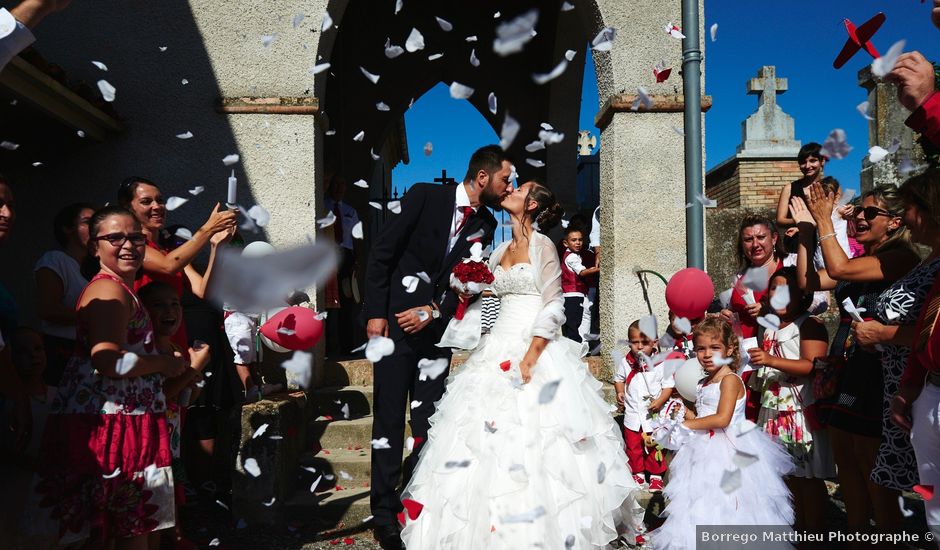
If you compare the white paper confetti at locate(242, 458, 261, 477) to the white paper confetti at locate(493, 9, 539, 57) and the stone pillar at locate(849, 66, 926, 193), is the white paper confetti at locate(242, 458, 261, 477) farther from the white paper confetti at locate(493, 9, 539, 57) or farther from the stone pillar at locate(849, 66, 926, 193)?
the stone pillar at locate(849, 66, 926, 193)

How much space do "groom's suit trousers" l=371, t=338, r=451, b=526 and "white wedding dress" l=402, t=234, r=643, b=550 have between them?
30cm

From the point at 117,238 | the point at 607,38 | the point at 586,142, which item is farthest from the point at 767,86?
the point at 586,142

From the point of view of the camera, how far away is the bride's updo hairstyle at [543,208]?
12.8 feet

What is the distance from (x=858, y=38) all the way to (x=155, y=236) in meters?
3.69

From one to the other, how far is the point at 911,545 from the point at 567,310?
2455mm

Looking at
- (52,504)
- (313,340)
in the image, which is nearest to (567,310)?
(313,340)

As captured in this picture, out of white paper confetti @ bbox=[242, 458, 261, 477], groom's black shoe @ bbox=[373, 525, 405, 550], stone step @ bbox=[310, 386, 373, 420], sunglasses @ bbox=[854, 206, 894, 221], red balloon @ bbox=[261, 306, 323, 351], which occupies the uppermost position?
sunglasses @ bbox=[854, 206, 894, 221]

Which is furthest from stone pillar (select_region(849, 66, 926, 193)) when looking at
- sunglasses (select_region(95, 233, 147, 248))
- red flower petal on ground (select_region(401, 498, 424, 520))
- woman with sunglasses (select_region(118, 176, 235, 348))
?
sunglasses (select_region(95, 233, 147, 248))

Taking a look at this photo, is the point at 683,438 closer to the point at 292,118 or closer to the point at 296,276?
the point at 296,276

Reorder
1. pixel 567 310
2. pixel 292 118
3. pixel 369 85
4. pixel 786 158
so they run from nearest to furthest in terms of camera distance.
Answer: pixel 567 310 → pixel 292 118 → pixel 786 158 → pixel 369 85

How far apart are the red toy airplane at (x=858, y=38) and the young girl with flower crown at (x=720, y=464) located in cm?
141

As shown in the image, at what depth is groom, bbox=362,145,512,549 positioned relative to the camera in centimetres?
387

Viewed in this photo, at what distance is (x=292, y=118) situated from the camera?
5.77m

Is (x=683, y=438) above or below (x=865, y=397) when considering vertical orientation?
below
